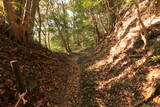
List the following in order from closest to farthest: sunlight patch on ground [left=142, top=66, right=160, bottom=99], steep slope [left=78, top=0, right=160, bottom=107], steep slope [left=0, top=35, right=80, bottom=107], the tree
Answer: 1. steep slope [left=0, top=35, right=80, bottom=107]
2. sunlight patch on ground [left=142, top=66, right=160, bottom=99]
3. steep slope [left=78, top=0, right=160, bottom=107]
4. the tree

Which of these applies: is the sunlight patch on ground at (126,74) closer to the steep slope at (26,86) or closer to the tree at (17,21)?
the steep slope at (26,86)

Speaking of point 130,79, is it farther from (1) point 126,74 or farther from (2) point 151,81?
(2) point 151,81

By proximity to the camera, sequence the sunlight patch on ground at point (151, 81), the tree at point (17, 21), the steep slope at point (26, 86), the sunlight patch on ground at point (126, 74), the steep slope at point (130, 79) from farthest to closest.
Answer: the tree at point (17, 21) < the sunlight patch on ground at point (126, 74) < the steep slope at point (130, 79) < the sunlight patch on ground at point (151, 81) < the steep slope at point (26, 86)

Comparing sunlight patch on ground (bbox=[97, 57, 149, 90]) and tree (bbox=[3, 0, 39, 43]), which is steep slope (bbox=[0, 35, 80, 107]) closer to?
tree (bbox=[3, 0, 39, 43])

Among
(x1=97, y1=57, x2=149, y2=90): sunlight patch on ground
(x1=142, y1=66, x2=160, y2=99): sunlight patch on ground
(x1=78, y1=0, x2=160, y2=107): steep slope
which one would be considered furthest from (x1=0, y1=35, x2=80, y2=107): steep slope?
(x1=142, y1=66, x2=160, y2=99): sunlight patch on ground

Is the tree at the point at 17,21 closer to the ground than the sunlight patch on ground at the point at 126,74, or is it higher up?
higher up

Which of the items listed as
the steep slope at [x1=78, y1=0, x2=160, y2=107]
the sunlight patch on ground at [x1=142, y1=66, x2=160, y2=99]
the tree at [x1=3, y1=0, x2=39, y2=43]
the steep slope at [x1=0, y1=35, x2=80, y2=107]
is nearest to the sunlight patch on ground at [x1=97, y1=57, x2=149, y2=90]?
the steep slope at [x1=78, y1=0, x2=160, y2=107]

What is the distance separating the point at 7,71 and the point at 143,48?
22.0 feet

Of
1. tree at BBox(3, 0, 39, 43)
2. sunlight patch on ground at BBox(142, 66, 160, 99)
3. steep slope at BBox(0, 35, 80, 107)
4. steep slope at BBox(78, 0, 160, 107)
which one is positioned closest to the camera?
steep slope at BBox(0, 35, 80, 107)

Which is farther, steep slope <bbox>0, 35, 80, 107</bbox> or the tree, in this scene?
the tree

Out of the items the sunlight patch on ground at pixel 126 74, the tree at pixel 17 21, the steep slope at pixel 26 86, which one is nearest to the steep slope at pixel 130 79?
the sunlight patch on ground at pixel 126 74

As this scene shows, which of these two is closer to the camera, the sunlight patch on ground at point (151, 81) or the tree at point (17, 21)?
the sunlight patch on ground at point (151, 81)

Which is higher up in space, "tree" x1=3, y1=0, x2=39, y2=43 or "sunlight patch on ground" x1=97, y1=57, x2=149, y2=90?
"tree" x1=3, y1=0, x2=39, y2=43

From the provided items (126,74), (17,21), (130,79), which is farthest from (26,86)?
(17,21)
